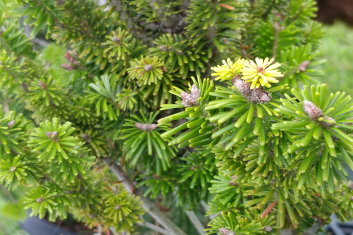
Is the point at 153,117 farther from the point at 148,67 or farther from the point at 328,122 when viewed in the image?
the point at 328,122

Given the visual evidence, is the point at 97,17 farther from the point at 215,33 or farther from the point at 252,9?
the point at 252,9

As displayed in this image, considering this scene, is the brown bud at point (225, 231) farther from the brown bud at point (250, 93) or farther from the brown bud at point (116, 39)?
the brown bud at point (116, 39)

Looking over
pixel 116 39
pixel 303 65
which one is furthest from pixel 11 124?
pixel 303 65


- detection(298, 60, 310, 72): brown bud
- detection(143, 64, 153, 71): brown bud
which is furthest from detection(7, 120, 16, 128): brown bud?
detection(298, 60, 310, 72): brown bud

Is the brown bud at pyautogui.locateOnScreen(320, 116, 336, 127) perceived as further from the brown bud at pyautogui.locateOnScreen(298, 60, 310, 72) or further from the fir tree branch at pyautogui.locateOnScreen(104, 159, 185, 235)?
the fir tree branch at pyautogui.locateOnScreen(104, 159, 185, 235)

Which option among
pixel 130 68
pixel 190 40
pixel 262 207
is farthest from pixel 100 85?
pixel 262 207

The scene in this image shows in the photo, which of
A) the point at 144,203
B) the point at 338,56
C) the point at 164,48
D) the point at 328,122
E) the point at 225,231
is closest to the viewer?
the point at 328,122

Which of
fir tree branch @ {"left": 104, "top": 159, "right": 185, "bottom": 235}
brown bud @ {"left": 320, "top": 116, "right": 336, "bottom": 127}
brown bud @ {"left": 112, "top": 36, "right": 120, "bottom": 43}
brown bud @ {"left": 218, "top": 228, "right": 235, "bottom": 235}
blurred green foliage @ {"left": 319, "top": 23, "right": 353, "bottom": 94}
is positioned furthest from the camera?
blurred green foliage @ {"left": 319, "top": 23, "right": 353, "bottom": 94}

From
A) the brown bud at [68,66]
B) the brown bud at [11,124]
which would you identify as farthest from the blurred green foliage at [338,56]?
the brown bud at [11,124]
